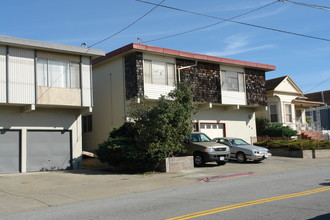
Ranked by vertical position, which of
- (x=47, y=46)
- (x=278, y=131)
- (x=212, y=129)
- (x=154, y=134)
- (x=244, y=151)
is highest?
(x=47, y=46)

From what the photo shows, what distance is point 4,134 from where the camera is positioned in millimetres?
18547

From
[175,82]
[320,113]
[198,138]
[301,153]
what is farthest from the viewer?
[320,113]

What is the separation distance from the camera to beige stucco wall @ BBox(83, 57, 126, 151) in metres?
23.2

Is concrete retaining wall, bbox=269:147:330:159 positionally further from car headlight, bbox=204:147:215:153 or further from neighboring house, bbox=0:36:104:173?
neighboring house, bbox=0:36:104:173

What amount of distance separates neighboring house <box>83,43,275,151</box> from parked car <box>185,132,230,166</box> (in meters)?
4.29

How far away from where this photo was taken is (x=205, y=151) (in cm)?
1909

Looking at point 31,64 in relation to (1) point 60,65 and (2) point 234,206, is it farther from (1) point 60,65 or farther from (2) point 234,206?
(2) point 234,206

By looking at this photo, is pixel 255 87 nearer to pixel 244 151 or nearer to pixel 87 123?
pixel 244 151

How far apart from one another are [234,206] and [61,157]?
13.7 metres

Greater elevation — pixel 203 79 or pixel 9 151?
pixel 203 79

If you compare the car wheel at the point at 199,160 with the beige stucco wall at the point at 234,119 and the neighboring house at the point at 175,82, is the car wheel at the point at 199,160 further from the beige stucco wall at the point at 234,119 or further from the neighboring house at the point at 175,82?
the beige stucco wall at the point at 234,119

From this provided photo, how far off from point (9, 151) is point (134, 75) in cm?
799

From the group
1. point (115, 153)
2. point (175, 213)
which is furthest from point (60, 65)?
point (175, 213)

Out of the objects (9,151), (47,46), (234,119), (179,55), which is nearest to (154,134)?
(47,46)
